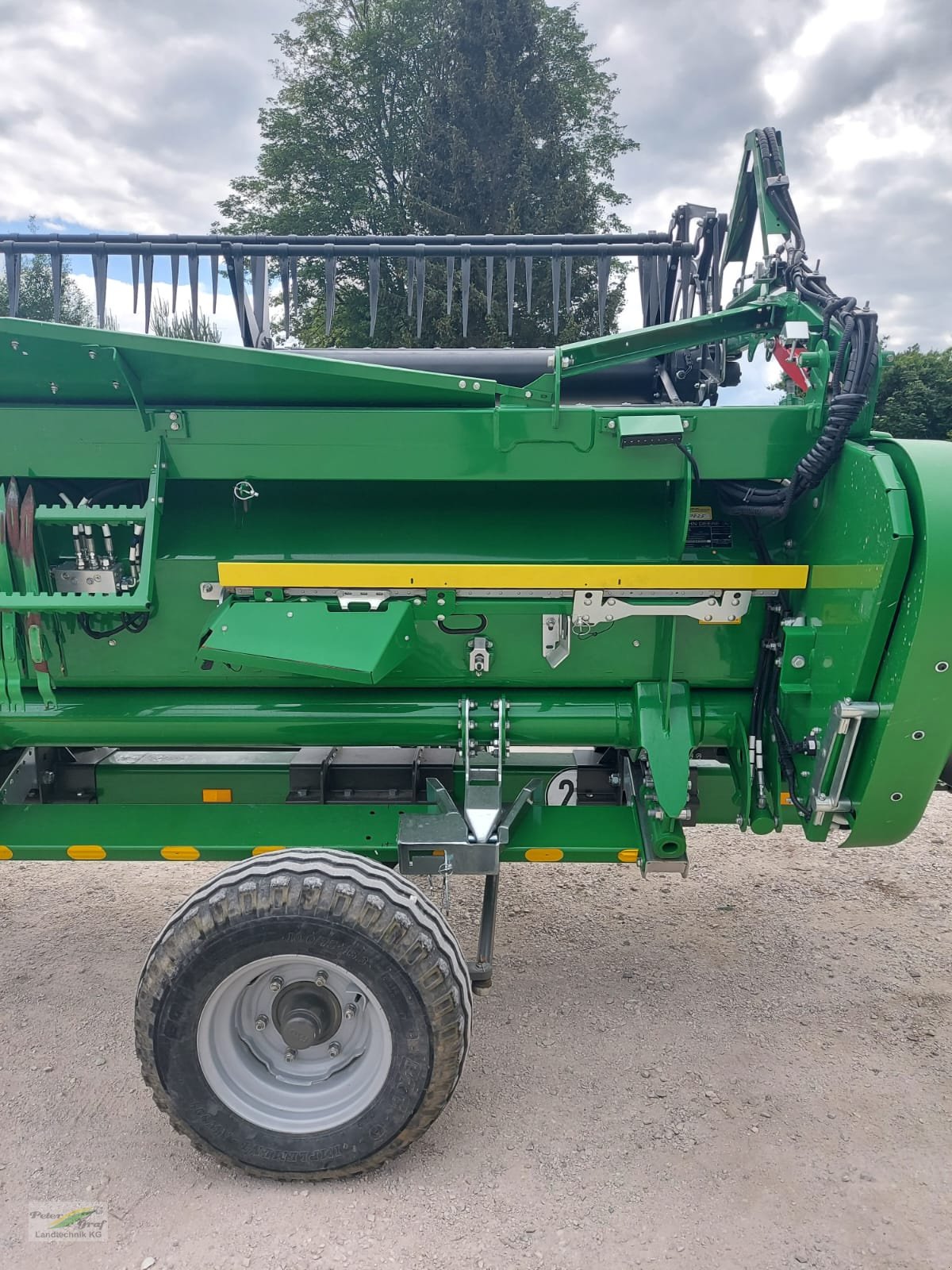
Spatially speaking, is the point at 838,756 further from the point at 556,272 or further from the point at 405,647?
the point at 556,272

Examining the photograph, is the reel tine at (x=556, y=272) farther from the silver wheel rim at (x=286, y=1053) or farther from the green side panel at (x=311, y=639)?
the silver wheel rim at (x=286, y=1053)

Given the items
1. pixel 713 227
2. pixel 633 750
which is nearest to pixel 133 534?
pixel 633 750

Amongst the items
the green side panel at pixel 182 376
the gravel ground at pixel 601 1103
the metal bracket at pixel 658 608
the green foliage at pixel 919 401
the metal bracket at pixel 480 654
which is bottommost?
the gravel ground at pixel 601 1103

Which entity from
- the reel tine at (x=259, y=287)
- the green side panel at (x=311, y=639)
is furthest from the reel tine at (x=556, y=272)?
the green side panel at (x=311, y=639)

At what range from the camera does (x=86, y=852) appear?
9.30ft

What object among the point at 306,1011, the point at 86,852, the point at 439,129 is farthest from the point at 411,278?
the point at 439,129

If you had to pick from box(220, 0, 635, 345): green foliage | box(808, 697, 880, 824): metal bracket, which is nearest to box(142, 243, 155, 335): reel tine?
box(808, 697, 880, 824): metal bracket

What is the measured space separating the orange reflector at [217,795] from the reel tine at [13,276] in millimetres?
2331

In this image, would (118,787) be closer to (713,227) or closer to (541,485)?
(541,485)

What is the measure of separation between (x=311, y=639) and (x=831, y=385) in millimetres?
1703

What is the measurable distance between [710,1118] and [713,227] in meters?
3.48

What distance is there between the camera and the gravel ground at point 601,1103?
7.16 ft

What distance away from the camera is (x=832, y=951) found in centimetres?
356

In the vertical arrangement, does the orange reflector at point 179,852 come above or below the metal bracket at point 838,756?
below
